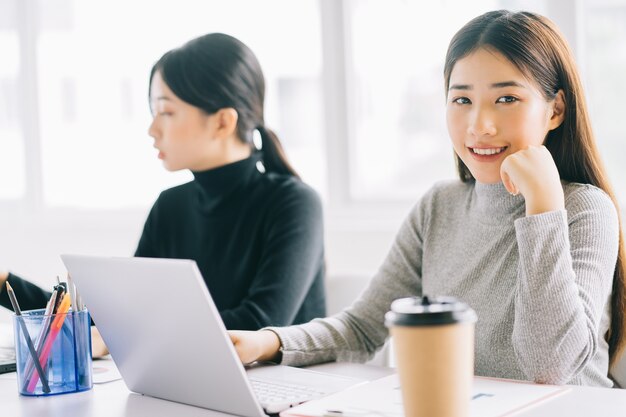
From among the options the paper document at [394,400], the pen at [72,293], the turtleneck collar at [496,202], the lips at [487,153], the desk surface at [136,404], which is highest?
the lips at [487,153]

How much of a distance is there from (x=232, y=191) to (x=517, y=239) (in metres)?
0.98

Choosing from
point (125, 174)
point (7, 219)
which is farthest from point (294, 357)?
point (7, 219)

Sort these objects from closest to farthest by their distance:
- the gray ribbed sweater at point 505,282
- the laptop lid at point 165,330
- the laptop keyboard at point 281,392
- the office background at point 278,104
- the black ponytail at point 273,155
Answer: the laptop lid at point 165,330 → the laptop keyboard at point 281,392 → the gray ribbed sweater at point 505,282 → the black ponytail at point 273,155 → the office background at point 278,104

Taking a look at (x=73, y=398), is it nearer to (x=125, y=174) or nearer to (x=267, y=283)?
(x=267, y=283)

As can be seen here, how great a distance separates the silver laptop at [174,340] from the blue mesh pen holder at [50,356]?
65 millimetres

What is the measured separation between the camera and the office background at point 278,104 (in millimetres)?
3283

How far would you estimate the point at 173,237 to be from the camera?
225 cm

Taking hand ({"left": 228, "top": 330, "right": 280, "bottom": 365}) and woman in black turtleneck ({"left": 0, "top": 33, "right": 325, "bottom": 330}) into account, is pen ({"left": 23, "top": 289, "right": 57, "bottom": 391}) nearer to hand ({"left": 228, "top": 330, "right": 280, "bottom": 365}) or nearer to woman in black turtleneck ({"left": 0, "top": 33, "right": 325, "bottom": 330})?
hand ({"left": 228, "top": 330, "right": 280, "bottom": 365})

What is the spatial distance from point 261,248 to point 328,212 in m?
1.48

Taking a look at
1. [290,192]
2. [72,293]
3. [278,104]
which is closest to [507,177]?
[72,293]

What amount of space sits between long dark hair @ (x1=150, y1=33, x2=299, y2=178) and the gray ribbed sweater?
2.03 feet

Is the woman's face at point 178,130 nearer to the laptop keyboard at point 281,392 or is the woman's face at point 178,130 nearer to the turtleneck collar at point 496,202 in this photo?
the turtleneck collar at point 496,202

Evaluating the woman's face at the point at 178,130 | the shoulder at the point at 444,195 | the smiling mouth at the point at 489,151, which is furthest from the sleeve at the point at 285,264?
the smiling mouth at the point at 489,151

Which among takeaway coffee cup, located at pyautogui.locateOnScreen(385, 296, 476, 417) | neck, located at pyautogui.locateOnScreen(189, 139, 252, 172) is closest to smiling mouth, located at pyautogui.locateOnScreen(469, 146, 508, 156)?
takeaway coffee cup, located at pyautogui.locateOnScreen(385, 296, 476, 417)
